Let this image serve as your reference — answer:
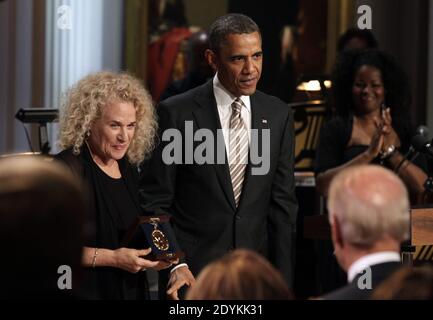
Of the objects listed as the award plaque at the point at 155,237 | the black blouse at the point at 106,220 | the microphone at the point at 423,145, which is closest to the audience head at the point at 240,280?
the award plaque at the point at 155,237

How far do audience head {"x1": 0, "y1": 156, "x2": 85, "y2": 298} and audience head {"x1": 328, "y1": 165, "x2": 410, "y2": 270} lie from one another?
0.89m

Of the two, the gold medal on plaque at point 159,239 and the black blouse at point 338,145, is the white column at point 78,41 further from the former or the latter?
the gold medal on plaque at point 159,239

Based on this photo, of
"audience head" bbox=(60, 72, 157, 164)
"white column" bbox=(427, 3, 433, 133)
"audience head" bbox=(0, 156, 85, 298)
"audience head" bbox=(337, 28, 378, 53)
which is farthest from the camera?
"white column" bbox=(427, 3, 433, 133)

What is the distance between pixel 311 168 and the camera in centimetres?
757

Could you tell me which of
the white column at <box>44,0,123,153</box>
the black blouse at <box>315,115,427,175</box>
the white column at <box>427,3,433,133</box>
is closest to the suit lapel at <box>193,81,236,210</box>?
the black blouse at <box>315,115,427,175</box>

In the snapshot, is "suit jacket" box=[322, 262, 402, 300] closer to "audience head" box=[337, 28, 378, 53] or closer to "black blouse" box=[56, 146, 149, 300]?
"black blouse" box=[56, 146, 149, 300]

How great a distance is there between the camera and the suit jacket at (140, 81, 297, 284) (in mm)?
4641

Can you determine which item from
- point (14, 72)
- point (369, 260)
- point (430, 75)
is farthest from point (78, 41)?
point (369, 260)

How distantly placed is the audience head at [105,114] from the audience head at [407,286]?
7.54 ft

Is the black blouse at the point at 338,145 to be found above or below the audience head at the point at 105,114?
below

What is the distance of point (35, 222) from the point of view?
84.0 inches

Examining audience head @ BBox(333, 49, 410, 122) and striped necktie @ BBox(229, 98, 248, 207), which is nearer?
striped necktie @ BBox(229, 98, 248, 207)

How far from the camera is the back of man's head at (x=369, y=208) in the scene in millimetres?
2816

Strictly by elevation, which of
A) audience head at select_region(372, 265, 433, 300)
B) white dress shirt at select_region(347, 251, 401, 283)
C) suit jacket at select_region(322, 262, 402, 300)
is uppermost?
audience head at select_region(372, 265, 433, 300)
